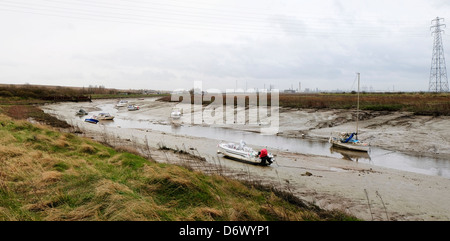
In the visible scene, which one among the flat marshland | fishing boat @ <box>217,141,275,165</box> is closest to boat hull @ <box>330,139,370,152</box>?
fishing boat @ <box>217,141,275,165</box>

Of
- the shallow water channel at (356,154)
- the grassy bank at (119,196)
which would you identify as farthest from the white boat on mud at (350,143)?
the grassy bank at (119,196)

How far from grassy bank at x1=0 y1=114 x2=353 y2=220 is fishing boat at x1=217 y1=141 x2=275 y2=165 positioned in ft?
23.8

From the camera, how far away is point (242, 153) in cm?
2017

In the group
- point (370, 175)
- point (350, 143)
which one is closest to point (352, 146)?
point (350, 143)

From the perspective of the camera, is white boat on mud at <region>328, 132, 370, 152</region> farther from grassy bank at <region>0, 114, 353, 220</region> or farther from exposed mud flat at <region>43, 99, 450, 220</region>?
grassy bank at <region>0, 114, 353, 220</region>

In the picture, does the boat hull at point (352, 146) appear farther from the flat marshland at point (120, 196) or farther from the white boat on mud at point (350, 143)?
the flat marshland at point (120, 196)

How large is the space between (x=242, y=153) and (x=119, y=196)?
43.6ft

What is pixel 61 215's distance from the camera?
6.66 metres

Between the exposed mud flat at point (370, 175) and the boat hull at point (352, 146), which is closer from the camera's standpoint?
the exposed mud flat at point (370, 175)

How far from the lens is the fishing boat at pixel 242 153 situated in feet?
63.6

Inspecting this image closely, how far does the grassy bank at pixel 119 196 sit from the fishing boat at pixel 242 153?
7.25 meters

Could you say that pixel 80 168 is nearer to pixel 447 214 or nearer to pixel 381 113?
pixel 447 214
